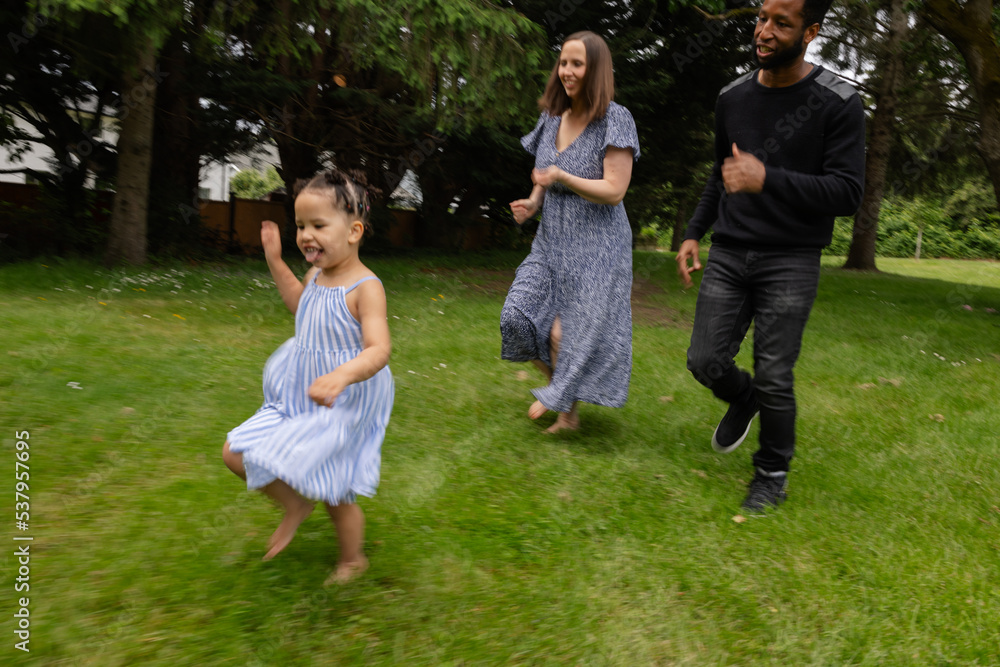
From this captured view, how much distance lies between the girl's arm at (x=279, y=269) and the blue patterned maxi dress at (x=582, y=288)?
5.64 feet

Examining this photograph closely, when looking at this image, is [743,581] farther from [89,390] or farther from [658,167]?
[658,167]

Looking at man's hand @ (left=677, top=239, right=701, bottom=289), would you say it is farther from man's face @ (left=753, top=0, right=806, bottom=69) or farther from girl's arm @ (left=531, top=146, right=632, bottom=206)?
man's face @ (left=753, top=0, right=806, bottom=69)

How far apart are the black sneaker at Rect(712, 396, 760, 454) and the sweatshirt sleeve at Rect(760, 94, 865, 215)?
1243 millimetres

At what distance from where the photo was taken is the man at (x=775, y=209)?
3.33m

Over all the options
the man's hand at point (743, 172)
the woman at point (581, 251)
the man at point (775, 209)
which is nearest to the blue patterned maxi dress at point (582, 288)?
the woman at point (581, 251)

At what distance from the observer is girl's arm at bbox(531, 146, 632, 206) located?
4074mm

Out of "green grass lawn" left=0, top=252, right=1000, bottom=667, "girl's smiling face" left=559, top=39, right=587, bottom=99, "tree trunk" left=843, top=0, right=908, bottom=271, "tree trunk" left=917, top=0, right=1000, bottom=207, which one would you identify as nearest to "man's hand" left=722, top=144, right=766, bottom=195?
"girl's smiling face" left=559, top=39, right=587, bottom=99

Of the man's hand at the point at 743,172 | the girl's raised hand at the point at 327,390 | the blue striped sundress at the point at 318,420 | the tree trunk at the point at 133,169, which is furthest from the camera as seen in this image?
the tree trunk at the point at 133,169

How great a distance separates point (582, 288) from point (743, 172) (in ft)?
4.17

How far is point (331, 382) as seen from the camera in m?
2.26

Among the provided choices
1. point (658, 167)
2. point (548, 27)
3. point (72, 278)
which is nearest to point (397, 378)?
point (72, 278)

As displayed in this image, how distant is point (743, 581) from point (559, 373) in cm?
164

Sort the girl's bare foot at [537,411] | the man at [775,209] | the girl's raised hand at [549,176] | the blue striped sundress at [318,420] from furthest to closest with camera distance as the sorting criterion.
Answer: the girl's bare foot at [537,411] → the girl's raised hand at [549,176] → the man at [775,209] → the blue striped sundress at [318,420]

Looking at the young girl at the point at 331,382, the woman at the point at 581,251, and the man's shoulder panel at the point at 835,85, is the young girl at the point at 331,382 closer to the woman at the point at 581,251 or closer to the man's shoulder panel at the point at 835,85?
the woman at the point at 581,251
